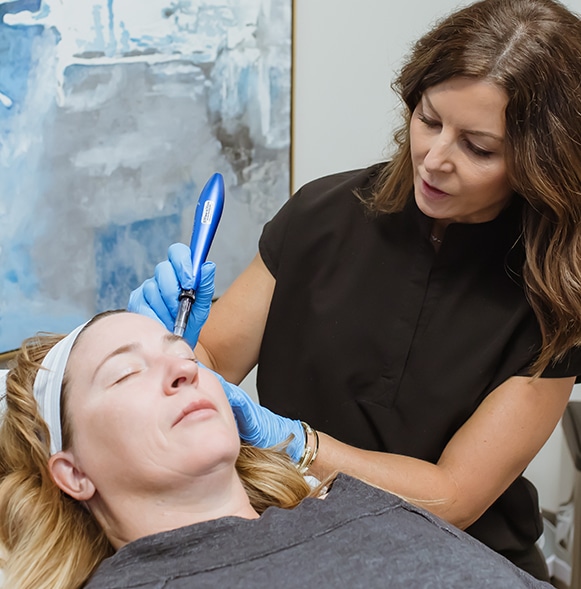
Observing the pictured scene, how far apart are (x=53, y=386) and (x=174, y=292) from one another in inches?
8.8

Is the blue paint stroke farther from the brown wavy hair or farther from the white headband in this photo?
the brown wavy hair

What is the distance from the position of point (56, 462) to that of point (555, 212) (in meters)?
0.81

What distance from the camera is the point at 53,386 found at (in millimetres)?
1122

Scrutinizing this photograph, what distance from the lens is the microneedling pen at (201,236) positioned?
122 centimetres

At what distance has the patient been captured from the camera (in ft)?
3.15

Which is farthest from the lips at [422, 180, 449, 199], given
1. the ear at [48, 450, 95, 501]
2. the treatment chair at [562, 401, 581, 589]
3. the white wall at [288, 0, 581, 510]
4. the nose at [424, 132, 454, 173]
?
the treatment chair at [562, 401, 581, 589]

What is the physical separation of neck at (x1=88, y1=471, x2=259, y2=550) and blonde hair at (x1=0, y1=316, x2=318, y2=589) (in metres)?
0.06

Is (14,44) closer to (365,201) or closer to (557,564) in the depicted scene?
(365,201)

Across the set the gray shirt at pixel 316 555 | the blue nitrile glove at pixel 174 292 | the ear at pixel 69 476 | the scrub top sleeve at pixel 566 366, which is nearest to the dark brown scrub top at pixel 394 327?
the scrub top sleeve at pixel 566 366

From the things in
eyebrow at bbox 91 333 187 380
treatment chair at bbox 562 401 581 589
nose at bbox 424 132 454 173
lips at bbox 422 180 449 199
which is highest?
nose at bbox 424 132 454 173

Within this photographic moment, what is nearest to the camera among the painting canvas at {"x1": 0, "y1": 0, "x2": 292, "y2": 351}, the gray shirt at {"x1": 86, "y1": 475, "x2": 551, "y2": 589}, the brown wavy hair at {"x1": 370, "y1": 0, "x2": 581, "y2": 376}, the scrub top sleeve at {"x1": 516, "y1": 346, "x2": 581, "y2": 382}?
the gray shirt at {"x1": 86, "y1": 475, "x2": 551, "y2": 589}

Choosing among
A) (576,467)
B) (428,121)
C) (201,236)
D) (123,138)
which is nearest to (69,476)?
(201,236)

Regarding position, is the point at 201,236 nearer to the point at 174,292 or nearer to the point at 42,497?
the point at 174,292

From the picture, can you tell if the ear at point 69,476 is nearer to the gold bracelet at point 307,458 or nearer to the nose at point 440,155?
the gold bracelet at point 307,458
